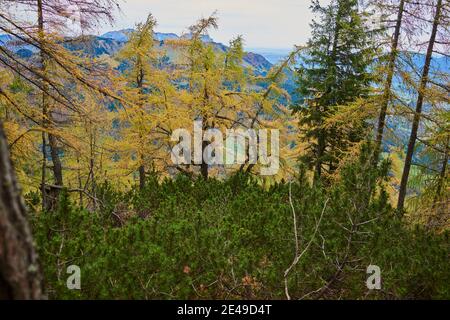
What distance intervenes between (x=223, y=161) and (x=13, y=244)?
16704 mm

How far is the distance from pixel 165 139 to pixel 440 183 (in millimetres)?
10805

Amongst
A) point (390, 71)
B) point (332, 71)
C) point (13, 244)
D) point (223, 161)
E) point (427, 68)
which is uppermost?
point (332, 71)

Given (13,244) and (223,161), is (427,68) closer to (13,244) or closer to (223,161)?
(223,161)

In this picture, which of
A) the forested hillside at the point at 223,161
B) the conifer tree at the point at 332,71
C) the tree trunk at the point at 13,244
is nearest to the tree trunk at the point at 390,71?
the forested hillside at the point at 223,161

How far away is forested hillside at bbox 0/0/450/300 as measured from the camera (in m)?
4.75

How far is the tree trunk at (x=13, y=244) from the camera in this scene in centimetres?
204

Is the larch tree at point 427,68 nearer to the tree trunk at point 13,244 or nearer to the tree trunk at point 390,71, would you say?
the tree trunk at point 390,71

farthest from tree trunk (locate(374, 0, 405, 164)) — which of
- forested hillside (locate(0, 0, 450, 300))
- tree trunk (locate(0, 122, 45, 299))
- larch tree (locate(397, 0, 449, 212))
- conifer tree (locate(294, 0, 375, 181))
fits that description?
tree trunk (locate(0, 122, 45, 299))

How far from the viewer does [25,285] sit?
212 cm

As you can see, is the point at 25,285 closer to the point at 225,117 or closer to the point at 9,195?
the point at 9,195

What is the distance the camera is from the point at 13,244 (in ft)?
6.79

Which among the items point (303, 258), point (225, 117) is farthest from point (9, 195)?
point (225, 117)

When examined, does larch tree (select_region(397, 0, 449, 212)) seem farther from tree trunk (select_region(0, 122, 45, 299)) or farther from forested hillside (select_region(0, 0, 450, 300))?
tree trunk (select_region(0, 122, 45, 299))

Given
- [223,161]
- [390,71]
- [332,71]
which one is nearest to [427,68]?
[390,71]
